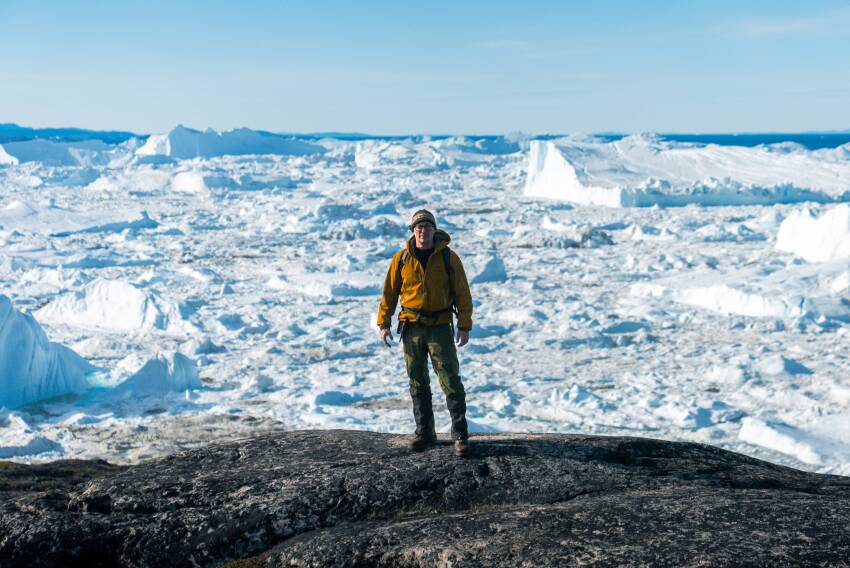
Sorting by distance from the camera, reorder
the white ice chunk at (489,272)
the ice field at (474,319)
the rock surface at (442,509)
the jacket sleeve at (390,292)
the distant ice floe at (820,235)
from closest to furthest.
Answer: the rock surface at (442,509), the jacket sleeve at (390,292), the ice field at (474,319), the white ice chunk at (489,272), the distant ice floe at (820,235)

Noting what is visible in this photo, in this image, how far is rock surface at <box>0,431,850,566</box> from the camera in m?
2.40

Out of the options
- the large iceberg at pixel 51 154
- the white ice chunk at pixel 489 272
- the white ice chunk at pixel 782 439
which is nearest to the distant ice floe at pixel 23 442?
the white ice chunk at pixel 782 439

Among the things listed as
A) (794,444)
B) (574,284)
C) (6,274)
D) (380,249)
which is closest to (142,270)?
(6,274)

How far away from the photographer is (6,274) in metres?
17.5

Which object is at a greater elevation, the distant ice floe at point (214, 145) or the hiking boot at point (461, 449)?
the distant ice floe at point (214, 145)

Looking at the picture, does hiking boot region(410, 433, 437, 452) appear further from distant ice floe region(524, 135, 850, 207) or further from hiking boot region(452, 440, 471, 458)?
distant ice floe region(524, 135, 850, 207)

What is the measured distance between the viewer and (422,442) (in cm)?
347

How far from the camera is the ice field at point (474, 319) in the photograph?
27.3 feet

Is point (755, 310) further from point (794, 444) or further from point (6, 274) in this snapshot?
point (6, 274)

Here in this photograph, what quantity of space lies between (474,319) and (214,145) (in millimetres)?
47114

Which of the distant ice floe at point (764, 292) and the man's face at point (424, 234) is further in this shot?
the distant ice floe at point (764, 292)

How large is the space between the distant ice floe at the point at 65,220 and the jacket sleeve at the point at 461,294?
2287 cm

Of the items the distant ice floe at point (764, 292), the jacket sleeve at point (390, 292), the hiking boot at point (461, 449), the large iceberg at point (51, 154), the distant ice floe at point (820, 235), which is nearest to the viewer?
the hiking boot at point (461, 449)

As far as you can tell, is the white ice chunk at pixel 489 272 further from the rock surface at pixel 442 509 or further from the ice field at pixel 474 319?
the rock surface at pixel 442 509
